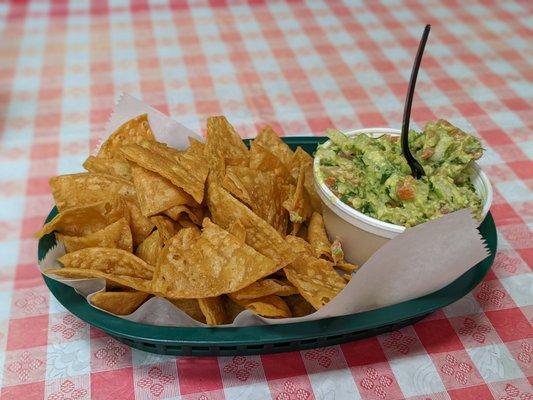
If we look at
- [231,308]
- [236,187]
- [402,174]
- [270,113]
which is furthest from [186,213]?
[270,113]

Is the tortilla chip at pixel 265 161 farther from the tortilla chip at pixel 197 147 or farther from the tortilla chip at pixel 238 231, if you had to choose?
the tortilla chip at pixel 238 231

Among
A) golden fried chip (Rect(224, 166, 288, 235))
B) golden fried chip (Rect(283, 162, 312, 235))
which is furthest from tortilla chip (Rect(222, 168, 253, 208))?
golden fried chip (Rect(283, 162, 312, 235))

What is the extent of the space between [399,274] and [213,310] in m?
0.36

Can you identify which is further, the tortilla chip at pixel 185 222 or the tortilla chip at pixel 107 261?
the tortilla chip at pixel 185 222

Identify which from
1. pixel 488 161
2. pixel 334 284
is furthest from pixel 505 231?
pixel 334 284

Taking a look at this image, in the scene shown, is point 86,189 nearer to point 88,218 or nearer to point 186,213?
point 88,218

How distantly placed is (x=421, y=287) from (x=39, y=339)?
2.66 ft

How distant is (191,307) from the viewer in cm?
114

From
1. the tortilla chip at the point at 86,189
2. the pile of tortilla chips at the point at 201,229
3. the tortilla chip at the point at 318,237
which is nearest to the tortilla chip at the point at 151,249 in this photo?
the pile of tortilla chips at the point at 201,229

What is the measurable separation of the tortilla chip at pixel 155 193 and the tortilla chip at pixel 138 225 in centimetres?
5

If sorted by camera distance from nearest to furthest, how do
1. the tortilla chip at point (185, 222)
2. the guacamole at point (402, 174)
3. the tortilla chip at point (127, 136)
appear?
the guacamole at point (402, 174)
the tortilla chip at point (185, 222)
the tortilla chip at point (127, 136)

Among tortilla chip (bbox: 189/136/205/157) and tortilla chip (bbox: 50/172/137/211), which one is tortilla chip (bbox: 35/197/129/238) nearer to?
tortilla chip (bbox: 50/172/137/211)

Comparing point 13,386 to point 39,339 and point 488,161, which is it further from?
point 488,161

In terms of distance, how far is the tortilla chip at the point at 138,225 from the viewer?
1280 mm
